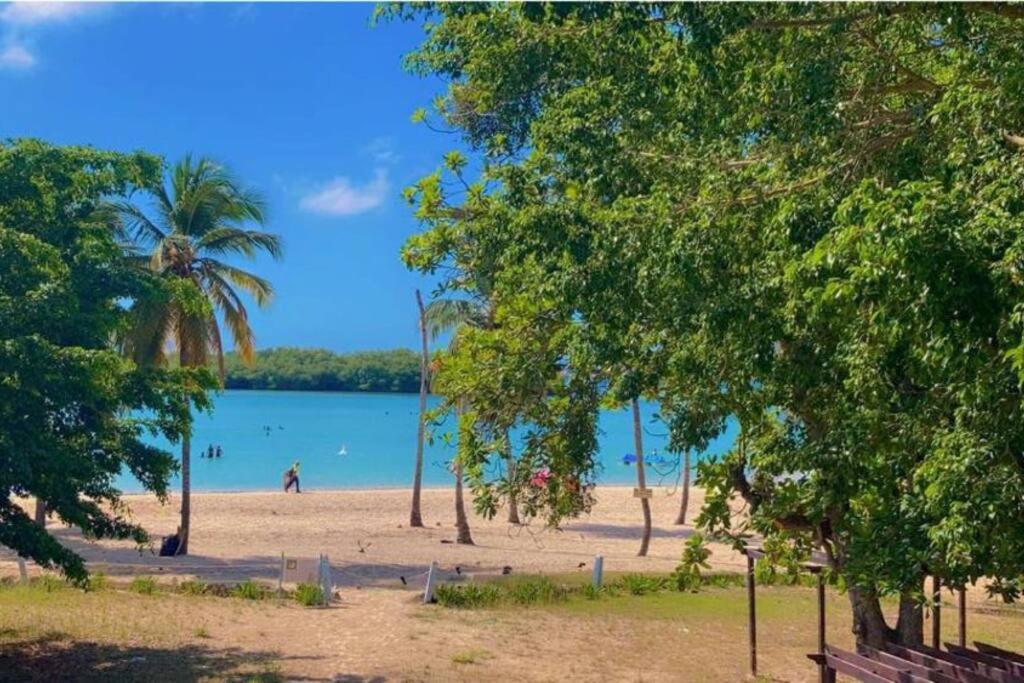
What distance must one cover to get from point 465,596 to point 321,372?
144 metres

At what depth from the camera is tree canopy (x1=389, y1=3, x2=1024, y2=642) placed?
4.79 m

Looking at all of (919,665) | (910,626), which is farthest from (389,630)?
(919,665)

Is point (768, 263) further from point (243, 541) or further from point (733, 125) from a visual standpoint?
point (243, 541)

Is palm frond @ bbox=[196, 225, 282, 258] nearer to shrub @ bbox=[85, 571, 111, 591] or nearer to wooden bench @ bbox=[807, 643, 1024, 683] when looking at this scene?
shrub @ bbox=[85, 571, 111, 591]

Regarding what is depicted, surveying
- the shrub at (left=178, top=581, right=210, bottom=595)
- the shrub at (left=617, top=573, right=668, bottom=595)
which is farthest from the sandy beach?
the shrub at (left=617, top=573, right=668, bottom=595)

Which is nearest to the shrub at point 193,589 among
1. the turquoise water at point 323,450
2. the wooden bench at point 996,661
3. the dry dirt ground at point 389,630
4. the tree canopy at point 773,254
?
the dry dirt ground at point 389,630

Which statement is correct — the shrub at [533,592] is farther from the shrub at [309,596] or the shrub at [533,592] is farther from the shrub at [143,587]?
the shrub at [143,587]

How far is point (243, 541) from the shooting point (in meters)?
26.2

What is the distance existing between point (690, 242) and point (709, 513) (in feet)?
9.41

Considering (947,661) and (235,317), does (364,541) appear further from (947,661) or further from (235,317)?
(947,661)

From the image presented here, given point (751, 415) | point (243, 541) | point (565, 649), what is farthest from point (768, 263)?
point (243, 541)

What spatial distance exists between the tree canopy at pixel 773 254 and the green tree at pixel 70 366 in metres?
3.49

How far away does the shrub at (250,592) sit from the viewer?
622 inches

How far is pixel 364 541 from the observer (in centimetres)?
2636
